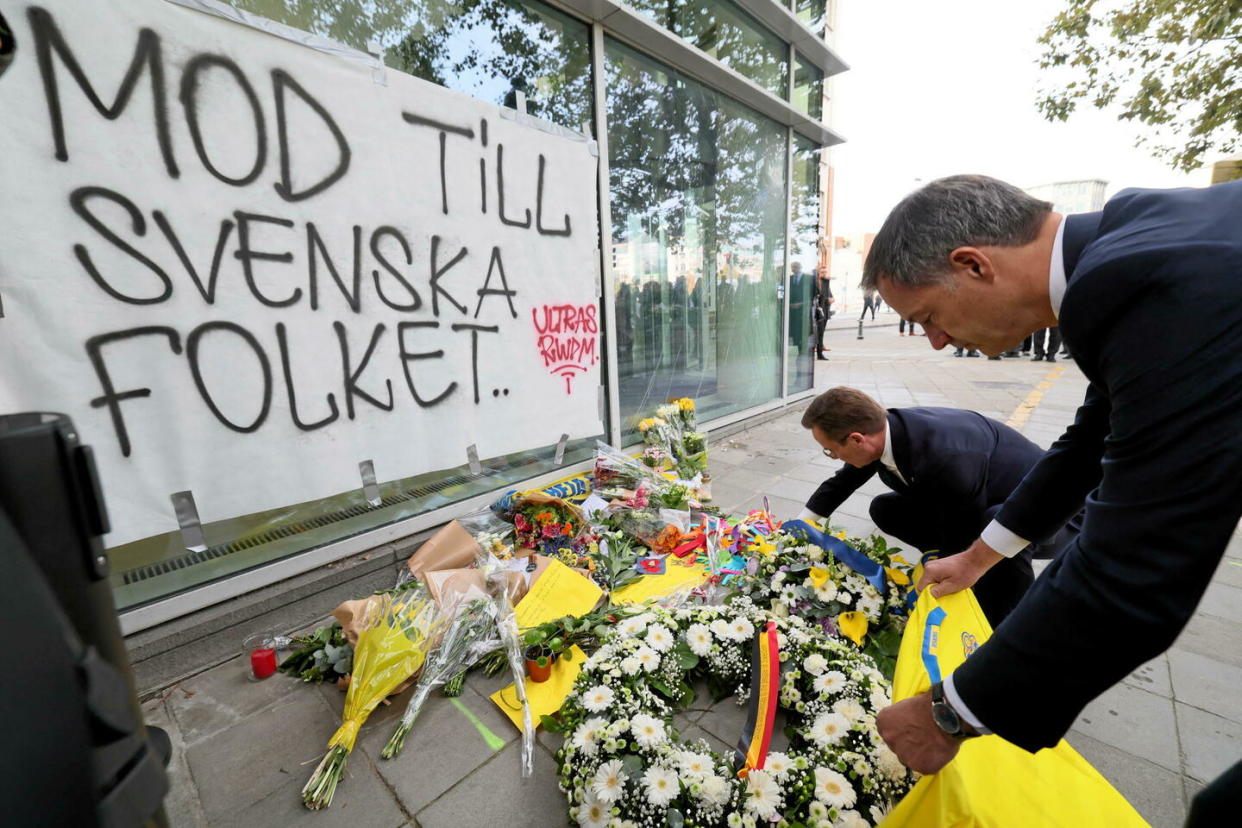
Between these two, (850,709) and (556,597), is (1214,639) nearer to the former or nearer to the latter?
(850,709)

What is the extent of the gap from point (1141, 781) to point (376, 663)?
2.56 metres

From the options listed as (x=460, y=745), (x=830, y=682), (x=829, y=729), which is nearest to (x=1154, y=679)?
(x=830, y=682)

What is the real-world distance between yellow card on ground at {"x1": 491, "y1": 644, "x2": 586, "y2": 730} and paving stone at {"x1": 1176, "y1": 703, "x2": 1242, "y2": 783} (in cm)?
204

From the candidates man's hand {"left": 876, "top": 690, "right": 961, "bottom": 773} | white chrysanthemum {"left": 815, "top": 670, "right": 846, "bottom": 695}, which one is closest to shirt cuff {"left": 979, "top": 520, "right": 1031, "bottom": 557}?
white chrysanthemum {"left": 815, "top": 670, "right": 846, "bottom": 695}

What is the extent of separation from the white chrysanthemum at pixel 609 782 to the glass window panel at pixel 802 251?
6.13 metres

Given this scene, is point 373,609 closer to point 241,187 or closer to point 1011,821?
point 241,187

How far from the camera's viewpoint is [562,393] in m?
3.79

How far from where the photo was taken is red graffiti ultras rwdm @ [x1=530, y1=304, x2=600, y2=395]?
3.59 metres

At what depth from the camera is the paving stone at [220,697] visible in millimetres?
2006

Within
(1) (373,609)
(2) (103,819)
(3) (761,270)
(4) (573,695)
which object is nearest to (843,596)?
(4) (573,695)

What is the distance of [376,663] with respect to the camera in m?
1.92

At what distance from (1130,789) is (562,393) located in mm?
3229

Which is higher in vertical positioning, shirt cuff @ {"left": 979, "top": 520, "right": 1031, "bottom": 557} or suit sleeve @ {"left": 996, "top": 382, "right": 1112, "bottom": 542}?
suit sleeve @ {"left": 996, "top": 382, "right": 1112, "bottom": 542}

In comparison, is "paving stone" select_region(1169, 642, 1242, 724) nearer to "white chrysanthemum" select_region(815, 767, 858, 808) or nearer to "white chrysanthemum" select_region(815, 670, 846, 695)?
"white chrysanthemum" select_region(815, 670, 846, 695)
